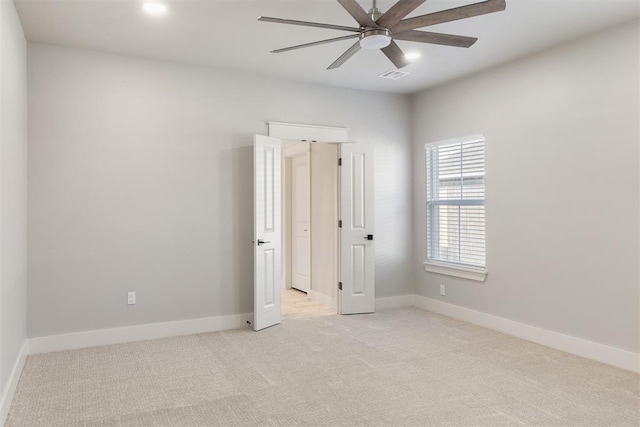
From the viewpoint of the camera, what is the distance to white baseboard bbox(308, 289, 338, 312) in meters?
5.79

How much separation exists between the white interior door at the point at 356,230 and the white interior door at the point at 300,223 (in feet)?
3.91

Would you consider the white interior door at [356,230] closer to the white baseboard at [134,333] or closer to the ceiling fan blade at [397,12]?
the white baseboard at [134,333]

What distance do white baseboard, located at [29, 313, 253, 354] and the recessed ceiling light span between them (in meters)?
2.84

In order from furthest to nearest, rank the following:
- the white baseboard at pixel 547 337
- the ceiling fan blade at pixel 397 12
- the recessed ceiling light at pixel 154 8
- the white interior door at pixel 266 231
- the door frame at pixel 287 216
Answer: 1. the door frame at pixel 287 216
2. the white interior door at pixel 266 231
3. the white baseboard at pixel 547 337
4. the recessed ceiling light at pixel 154 8
5. the ceiling fan blade at pixel 397 12

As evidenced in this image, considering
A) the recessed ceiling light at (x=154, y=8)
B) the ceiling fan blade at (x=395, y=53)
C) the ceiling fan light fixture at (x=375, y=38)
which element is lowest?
the ceiling fan light fixture at (x=375, y=38)

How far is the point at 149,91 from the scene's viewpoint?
14.7 feet

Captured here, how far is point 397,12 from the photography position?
2.60m

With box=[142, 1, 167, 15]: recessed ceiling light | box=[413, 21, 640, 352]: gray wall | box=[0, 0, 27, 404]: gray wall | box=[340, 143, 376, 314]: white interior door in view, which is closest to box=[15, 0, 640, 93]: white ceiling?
box=[142, 1, 167, 15]: recessed ceiling light

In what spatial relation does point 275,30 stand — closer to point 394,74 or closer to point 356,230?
point 394,74

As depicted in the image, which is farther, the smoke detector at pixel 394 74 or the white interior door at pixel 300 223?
the white interior door at pixel 300 223

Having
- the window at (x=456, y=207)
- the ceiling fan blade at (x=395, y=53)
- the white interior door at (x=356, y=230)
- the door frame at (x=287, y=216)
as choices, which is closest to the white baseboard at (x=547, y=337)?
the window at (x=456, y=207)

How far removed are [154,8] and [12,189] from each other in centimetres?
165

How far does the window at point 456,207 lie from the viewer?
4992mm

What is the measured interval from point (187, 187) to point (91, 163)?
90 cm
